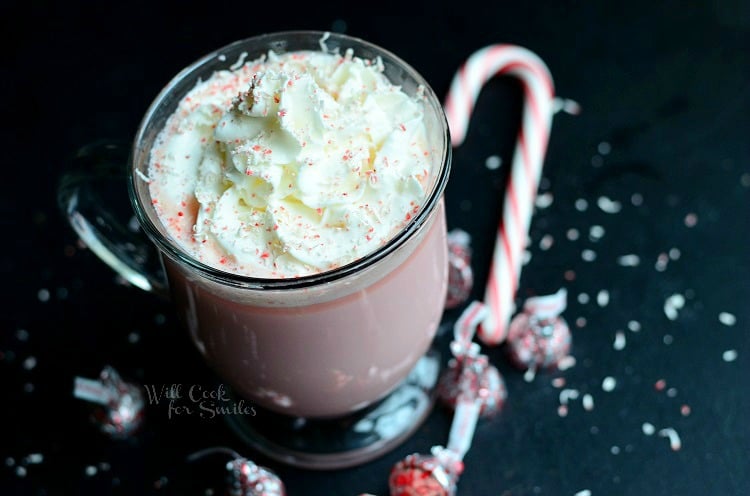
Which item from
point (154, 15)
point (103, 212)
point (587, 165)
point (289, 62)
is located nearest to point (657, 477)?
point (587, 165)

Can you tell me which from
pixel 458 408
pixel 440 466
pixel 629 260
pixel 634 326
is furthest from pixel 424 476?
pixel 629 260

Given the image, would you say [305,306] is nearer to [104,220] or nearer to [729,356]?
[104,220]

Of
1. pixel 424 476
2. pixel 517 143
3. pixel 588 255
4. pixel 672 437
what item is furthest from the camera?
pixel 517 143

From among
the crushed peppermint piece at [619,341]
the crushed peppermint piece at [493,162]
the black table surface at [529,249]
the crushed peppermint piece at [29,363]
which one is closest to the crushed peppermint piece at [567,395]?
the black table surface at [529,249]

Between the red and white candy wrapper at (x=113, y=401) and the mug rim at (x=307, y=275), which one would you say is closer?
the mug rim at (x=307, y=275)

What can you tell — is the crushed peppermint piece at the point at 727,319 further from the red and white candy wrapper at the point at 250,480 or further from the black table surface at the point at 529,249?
the red and white candy wrapper at the point at 250,480

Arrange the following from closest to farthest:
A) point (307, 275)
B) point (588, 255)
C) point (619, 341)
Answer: point (307, 275)
point (619, 341)
point (588, 255)
